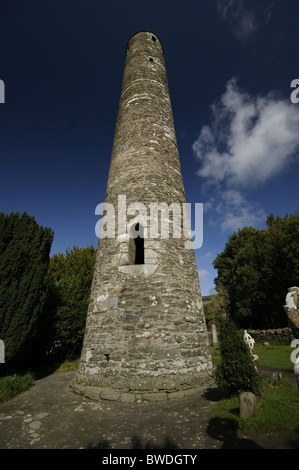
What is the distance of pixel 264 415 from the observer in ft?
12.1

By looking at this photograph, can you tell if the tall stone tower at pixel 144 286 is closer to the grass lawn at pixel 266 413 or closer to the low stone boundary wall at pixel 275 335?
the grass lawn at pixel 266 413

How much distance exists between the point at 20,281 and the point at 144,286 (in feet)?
13.8

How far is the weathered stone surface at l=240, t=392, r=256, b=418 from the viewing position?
3723 mm

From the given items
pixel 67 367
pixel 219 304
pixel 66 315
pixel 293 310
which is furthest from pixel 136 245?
pixel 219 304

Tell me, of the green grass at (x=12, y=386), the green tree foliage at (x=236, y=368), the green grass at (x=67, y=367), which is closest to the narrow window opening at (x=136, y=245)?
the green tree foliage at (x=236, y=368)

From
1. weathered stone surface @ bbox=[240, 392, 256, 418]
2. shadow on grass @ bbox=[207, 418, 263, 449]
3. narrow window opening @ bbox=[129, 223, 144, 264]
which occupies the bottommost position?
shadow on grass @ bbox=[207, 418, 263, 449]

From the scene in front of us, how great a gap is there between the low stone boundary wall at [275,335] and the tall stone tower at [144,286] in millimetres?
11212

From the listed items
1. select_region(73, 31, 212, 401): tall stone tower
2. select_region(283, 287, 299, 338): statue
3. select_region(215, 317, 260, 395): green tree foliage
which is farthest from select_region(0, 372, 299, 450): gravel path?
select_region(283, 287, 299, 338): statue

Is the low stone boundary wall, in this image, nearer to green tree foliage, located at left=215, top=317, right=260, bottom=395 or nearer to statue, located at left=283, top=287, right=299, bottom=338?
green tree foliage, located at left=215, top=317, right=260, bottom=395

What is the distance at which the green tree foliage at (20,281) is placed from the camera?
6.69 m

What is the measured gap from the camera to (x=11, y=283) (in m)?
6.98

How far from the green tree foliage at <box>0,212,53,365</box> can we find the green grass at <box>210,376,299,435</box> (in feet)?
19.1

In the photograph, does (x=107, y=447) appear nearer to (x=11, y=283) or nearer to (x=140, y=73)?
(x=11, y=283)

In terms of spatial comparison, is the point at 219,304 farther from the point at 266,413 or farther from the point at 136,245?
the point at 266,413
